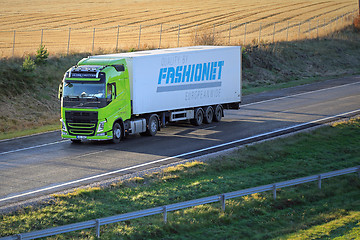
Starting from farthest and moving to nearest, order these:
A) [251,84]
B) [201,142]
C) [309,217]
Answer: [251,84]
[201,142]
[309,217]

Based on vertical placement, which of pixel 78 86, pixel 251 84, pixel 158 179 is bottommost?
pixel 158 179

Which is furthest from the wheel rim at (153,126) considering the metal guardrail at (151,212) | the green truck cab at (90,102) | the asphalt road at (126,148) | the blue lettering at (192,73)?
the metal guardrail at (151,212)

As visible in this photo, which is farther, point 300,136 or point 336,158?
point 300,136

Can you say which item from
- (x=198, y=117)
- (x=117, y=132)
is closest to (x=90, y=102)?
(x=117, y=132)

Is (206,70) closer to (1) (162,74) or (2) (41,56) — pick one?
(1) (162,74)

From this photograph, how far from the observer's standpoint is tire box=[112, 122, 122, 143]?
2648 centimetres

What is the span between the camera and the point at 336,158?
2489 centimetres

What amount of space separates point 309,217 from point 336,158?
286 inches

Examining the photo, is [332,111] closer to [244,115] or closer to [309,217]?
[244,115]

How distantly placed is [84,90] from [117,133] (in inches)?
93.9

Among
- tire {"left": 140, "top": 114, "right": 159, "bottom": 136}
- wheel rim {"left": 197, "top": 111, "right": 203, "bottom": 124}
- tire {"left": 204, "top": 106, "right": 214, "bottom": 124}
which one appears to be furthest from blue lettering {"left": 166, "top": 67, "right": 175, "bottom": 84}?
tire {"left": 204, "top": 106, "right": 214, "bottom": 124}

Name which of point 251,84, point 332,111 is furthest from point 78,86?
point 251,84

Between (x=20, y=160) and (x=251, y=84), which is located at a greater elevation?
(x=251, y=84)

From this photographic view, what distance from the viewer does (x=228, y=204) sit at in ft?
59.0
